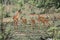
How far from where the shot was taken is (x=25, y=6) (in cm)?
1366

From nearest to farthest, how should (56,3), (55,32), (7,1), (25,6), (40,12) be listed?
(55,32), (56,3), (40,12), (25,6), (7,1)

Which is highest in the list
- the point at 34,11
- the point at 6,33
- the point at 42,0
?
the point at 42,0

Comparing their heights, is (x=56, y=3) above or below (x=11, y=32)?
above

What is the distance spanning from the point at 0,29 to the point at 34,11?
6.64 meters

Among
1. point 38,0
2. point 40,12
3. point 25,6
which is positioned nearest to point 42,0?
point 38,0

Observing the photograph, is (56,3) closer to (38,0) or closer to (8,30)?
(38,0)

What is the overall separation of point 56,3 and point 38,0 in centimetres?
102

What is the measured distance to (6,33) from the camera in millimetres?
6617

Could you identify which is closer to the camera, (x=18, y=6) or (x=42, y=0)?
(x=42, y=0)

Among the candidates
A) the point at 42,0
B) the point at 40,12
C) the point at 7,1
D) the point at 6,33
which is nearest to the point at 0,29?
the point at 6,33

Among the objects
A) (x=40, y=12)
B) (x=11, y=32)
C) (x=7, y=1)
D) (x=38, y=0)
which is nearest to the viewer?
(x=11, y=32)

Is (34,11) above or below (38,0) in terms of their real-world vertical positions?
below

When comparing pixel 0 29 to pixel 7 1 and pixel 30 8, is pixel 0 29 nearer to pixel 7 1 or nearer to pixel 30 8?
pixel 30 8

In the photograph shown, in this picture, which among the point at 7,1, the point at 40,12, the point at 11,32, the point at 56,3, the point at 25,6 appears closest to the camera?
the point at 11,32
